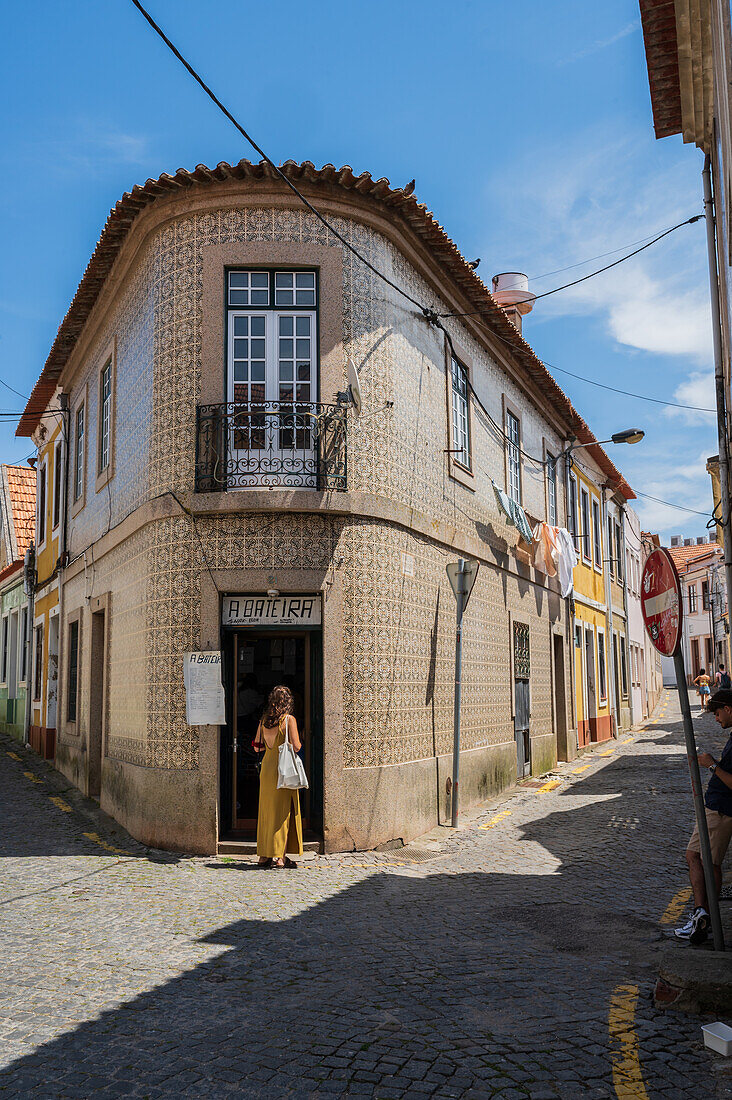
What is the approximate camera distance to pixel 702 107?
34.1ft

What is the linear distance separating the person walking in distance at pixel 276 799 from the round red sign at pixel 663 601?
15.0 ft

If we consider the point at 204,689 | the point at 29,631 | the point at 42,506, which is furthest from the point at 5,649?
the point at 204,689

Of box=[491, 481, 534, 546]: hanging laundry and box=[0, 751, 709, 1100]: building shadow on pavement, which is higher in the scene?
box=[491, 481, 534, 546]: hanging laundry

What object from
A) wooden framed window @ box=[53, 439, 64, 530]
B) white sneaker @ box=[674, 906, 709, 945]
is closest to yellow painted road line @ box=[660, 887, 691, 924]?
white sneaker @ box=[674, 906, 709, 945]

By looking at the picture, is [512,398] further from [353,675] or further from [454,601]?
[353,675]

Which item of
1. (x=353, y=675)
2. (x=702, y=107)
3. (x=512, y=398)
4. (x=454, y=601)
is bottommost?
(x=353, y=675)

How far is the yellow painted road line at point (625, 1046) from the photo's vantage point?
13.6 ft

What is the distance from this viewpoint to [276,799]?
9.38 metres

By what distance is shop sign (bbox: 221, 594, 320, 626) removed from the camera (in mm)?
10164

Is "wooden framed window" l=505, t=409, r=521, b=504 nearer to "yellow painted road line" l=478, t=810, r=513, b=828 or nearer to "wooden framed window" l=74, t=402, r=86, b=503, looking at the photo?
"yellow painted road line" l=478, t=810, r=513, b=828

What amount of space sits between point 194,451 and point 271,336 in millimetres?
1550

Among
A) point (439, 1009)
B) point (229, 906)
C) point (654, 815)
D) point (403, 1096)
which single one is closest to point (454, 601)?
point (654, 815)

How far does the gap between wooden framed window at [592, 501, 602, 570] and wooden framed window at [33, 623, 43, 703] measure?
13.6 metres

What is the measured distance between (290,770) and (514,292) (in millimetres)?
13315
